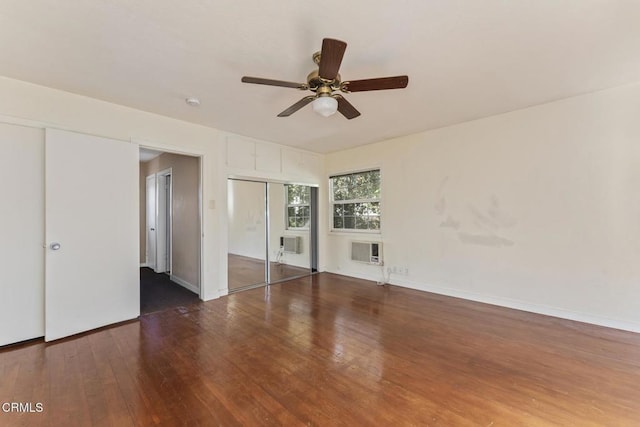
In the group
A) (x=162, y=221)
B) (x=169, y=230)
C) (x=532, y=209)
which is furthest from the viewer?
(x=162, y=221)

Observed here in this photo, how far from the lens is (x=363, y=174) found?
5.47m

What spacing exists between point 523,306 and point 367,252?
2507 millimetres

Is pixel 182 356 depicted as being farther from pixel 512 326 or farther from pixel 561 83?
pixel 561 83

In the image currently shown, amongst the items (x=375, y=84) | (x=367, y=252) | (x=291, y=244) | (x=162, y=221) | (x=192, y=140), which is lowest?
(x=367, y=252)

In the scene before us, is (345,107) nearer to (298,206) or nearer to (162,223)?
(298,206)

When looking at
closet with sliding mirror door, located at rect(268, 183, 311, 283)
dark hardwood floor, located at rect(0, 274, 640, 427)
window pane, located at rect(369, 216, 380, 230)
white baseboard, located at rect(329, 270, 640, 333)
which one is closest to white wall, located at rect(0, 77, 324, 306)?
closet with sliding mirror door, located at rect(268, 183, 311, 283)

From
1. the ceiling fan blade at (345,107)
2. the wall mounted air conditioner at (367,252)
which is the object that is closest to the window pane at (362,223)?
the wall mounted air conditioner at (367,252)

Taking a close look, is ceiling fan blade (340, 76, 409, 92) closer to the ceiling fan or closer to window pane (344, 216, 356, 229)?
the ceiling fan

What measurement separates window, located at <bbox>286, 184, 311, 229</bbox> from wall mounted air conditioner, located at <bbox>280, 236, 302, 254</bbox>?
243mm

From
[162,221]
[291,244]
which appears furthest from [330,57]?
[162,221]

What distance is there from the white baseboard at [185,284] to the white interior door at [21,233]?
1.88m

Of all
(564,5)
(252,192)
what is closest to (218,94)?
(252,192)

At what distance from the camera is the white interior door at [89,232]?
9.18 feet

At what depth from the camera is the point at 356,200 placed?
18.3 feet
